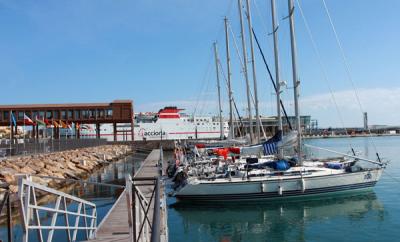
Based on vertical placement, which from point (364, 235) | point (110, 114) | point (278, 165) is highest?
point (110, 114)

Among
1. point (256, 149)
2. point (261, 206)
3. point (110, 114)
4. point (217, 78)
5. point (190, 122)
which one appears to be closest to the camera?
point (261, 206)

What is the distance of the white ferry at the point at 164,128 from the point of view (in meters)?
106

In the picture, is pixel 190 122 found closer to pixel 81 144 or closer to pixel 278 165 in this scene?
pixel 81 144

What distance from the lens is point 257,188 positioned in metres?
20.2

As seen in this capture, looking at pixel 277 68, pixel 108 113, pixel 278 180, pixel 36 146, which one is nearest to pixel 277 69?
pixel 277 68

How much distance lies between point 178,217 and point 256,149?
9.29 metres

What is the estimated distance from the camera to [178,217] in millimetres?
→ 18859

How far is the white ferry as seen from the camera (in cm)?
10650

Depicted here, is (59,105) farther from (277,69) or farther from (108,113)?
(277,69)

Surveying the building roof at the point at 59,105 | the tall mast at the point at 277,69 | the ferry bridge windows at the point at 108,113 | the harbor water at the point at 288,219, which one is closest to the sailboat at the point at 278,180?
the harbor water at the point at 288,219

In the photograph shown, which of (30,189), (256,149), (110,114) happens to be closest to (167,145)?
(110,114)

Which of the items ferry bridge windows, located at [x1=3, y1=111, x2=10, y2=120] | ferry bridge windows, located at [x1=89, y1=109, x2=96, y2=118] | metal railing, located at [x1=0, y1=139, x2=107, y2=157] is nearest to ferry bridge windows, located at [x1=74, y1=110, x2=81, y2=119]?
ferry bridge windows, located at [x1=89, y1=109, x2=96, y2=118]

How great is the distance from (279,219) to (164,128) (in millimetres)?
89540

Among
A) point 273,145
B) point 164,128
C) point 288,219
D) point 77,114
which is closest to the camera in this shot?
point 288,219
